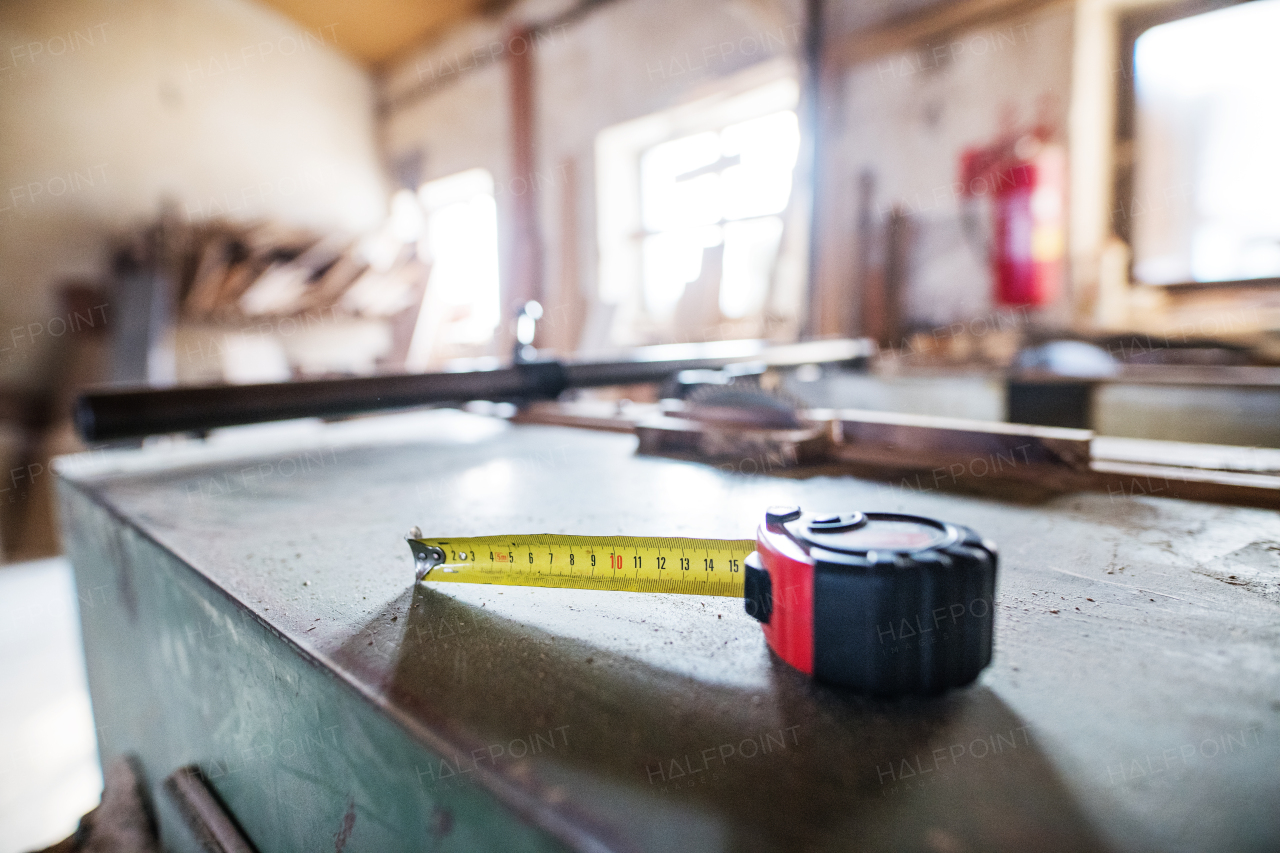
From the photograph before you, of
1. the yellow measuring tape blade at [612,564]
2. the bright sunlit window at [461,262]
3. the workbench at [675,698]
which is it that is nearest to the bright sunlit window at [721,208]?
the bright sunlit window at [461,262]

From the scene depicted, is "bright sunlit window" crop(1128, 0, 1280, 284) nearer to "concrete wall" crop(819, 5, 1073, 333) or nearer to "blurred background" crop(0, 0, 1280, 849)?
"blurred background" crop(0, 0, 1280, 849)

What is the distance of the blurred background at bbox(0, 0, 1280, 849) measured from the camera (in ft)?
10.0

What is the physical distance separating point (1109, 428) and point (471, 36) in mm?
6762

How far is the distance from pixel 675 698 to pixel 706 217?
5093 millimetres

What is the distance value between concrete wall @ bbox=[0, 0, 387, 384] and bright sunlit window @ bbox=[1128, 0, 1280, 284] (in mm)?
6839

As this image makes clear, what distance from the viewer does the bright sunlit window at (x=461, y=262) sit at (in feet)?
22.6

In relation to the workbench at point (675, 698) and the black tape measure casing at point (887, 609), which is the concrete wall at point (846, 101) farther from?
the black tape measure casing at point (887, 609)

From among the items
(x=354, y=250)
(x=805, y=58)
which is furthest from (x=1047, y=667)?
(x=354, y=250)

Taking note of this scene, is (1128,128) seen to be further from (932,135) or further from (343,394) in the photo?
(343,394)

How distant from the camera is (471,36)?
6.54 metres

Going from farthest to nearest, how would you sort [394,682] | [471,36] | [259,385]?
[471,36] < [259,385] < [394,682]

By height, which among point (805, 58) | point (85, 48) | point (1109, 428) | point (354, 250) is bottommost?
point (1109, 428)

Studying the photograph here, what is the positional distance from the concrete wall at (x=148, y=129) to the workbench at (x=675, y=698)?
574cm

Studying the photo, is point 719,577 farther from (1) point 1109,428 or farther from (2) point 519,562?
(1) point 1109,428
